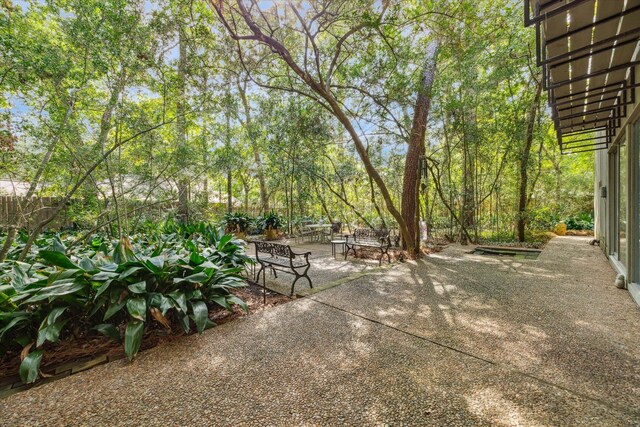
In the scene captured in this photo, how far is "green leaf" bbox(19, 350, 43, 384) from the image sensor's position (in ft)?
5.93

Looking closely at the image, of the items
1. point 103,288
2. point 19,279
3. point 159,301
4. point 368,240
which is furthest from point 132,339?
point 368,240

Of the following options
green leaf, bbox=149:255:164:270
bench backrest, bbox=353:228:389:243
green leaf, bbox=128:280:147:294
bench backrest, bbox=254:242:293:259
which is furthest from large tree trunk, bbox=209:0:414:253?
green leaf, bbox=128:280:147:294

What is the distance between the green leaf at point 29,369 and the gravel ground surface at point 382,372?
11 centimetres

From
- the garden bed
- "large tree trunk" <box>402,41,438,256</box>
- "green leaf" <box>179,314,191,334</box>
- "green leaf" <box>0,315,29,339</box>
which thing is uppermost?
"large tree trunk" <box>402,41,438,256</box>

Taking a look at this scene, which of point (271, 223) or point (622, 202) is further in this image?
point (271, 223)

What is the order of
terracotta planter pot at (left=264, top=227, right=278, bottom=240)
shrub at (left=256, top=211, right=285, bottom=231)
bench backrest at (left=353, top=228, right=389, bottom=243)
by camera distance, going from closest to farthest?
bench backrest at (left=353, top=228, right=389, bottom=243) < terracotta planter pot at (left=264, top=227, right=278, bottom=240) < shrub at (left=256, top=211, right=285, bottom=231)

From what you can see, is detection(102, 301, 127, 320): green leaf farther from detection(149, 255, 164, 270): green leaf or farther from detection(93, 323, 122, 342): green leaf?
detection(149, 255, 164, 270): green leaf

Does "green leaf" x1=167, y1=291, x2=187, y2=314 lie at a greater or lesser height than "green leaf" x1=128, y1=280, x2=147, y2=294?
lesser

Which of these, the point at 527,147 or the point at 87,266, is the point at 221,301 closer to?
the point at 87,266

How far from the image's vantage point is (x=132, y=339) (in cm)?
208

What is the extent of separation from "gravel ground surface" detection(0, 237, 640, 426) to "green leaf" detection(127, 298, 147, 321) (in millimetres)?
337

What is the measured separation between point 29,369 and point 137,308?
689 mm

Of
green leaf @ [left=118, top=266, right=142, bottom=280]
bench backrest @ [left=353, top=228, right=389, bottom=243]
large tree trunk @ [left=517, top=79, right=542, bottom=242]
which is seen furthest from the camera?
large tree trunk @ [left=517, top=79, right=542, bottom=242]

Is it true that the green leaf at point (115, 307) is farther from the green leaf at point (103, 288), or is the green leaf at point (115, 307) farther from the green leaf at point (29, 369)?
the green leaf at point (29, 369)
